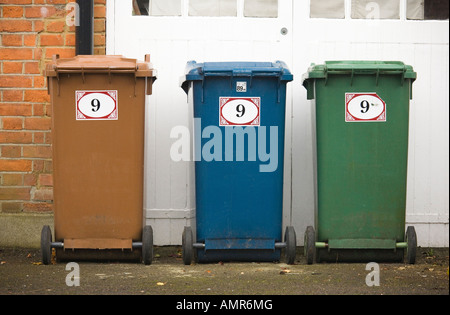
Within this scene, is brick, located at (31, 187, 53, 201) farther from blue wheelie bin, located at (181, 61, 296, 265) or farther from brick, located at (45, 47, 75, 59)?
blue wheelie bin, located at (181, 61, 296, 265)

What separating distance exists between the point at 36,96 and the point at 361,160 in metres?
2.41

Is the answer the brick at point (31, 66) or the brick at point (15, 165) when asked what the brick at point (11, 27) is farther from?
the brick at point (15, 165)

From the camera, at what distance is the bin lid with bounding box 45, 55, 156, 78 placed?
15.0 ft

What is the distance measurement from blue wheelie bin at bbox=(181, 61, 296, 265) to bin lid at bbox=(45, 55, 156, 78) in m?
0.28

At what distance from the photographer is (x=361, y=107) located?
468cm

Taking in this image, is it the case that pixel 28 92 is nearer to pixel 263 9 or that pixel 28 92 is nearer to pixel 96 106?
pixel 96 106

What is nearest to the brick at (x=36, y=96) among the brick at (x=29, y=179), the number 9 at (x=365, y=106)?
the brick at (x=29, y=179)

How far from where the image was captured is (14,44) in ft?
17.6

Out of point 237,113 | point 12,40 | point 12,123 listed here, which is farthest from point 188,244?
point 12,40

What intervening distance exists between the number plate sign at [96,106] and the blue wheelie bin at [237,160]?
1.58ft

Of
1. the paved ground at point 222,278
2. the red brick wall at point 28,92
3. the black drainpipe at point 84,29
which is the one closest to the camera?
the paved ground at point 222,278

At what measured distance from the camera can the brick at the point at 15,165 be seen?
5383 mm

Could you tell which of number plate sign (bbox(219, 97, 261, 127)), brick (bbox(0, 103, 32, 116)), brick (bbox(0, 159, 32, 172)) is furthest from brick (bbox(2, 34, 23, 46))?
number plate sign (bbox(219, 97, 261, 127))

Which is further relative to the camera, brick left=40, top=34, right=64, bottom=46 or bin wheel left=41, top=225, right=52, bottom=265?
brick left=40, top=34, right=64, bottom=46
